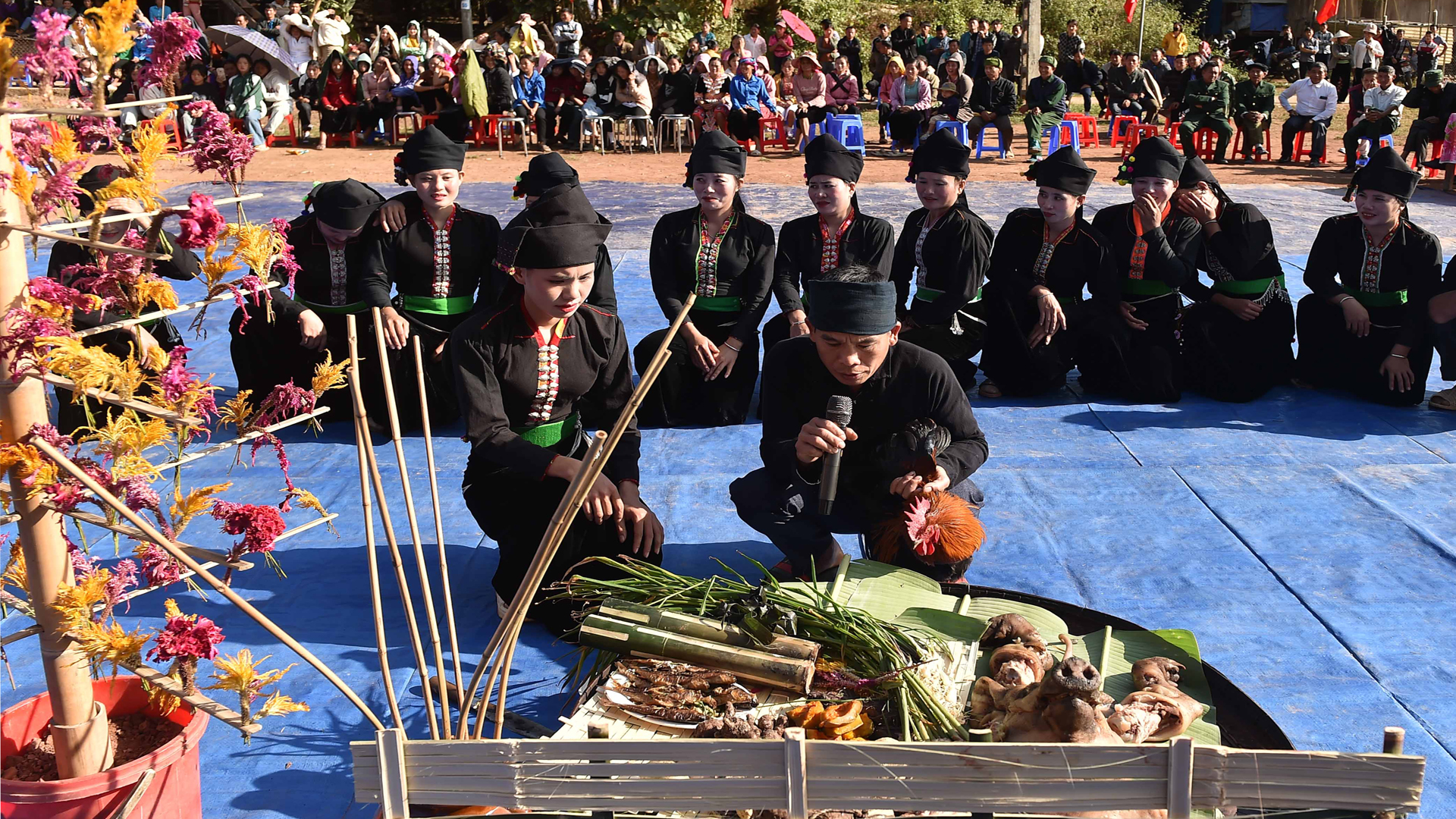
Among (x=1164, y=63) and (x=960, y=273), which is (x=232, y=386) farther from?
(x=1164, y=63)

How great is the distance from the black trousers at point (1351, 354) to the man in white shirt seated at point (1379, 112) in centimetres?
899

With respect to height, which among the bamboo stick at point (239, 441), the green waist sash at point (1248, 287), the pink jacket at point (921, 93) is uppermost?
the pink jacket at point (921, 93)

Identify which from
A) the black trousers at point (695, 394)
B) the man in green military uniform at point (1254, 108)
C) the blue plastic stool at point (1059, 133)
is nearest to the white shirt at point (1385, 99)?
the man in green military uniform at point (1254, 108)

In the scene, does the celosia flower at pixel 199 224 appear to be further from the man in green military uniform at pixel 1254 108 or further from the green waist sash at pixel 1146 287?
the man in green military uniform at pixel 1254 108

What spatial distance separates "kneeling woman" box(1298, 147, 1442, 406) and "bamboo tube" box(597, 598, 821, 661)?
3.87 m

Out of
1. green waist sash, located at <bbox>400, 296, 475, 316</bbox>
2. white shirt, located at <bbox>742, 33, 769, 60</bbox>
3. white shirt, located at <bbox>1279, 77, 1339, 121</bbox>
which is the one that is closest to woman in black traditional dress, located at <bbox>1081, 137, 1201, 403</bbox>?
green waist sash, located at <bbox>400, 296, 475, 316</bbox>

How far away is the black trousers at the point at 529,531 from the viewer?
138 inches

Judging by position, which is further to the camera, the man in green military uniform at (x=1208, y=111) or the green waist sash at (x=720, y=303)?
the man in green military uniform at (x=1208, y=111)

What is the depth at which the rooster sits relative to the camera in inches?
123

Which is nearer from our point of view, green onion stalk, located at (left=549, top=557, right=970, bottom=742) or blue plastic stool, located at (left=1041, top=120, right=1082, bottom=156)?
green onion stalk, located at (left=549, top=557, right=970, bottom=742)

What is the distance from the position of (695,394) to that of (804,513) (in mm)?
A: 1915

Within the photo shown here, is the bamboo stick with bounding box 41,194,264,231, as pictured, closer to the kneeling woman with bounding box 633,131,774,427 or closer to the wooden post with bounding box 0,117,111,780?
the wooden post with bounding box 0,117,111,780

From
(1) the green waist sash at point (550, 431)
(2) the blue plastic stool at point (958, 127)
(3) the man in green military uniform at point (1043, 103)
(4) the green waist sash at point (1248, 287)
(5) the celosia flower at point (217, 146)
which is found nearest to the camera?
(5) the celosia flower at point (217, 146)

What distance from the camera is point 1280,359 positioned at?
567 cm
